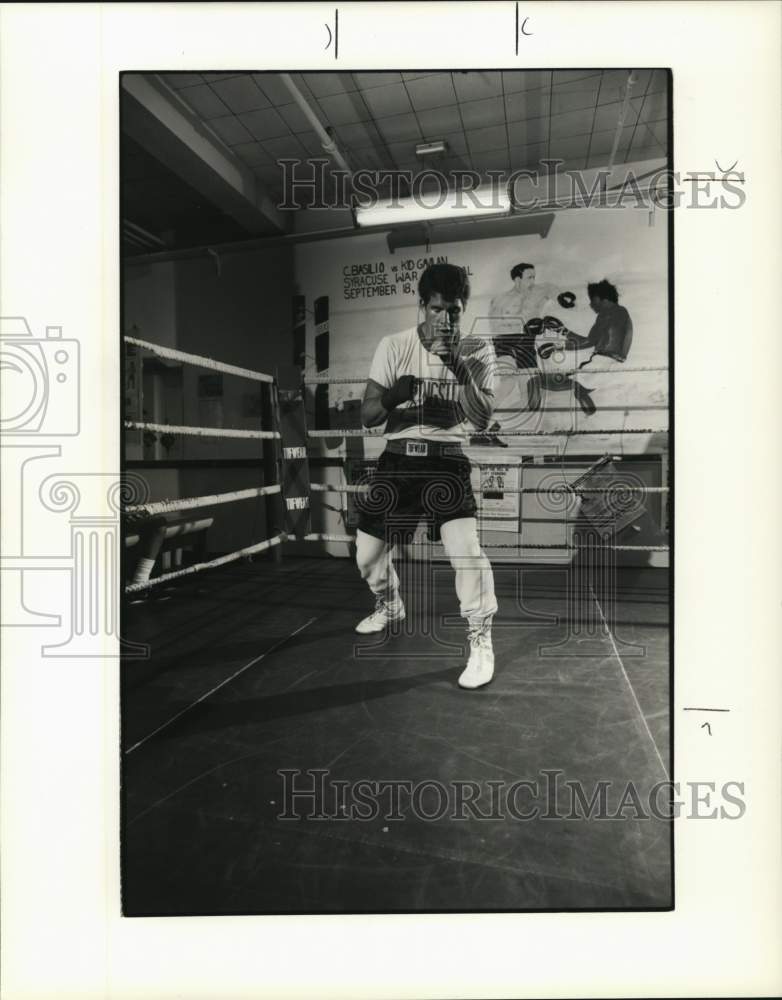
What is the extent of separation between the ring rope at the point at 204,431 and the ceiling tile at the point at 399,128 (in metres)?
0.63

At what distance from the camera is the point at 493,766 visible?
1.02m

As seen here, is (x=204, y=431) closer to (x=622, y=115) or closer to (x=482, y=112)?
(x=482, y=112)

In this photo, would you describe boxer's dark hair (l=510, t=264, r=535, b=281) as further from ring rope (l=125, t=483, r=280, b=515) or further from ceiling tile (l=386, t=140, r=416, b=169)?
ring rope (l=125, t=483, r=280, b=515)

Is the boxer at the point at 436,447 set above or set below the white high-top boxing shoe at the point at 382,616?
above

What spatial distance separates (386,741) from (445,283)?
925mm

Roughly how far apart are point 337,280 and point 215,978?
1.39 m

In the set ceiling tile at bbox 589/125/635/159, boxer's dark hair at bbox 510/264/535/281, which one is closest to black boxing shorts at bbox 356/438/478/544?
boxer's dark hair at bbox 510/264/535/281

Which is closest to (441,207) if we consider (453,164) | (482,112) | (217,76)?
(453,164)

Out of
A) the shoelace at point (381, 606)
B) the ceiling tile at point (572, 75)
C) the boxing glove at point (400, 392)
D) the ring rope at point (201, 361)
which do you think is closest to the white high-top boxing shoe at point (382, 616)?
the shoelace at point (381, 606)

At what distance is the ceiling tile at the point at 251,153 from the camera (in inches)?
39.7

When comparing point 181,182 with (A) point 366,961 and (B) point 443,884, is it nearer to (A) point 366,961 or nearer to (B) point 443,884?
(B) point 443,884

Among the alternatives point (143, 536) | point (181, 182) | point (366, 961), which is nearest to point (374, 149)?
point (181, 182)

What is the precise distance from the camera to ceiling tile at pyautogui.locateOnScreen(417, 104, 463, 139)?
0.98 m

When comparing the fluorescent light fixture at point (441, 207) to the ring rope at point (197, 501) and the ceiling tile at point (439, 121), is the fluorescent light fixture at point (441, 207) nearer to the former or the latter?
the ceiling tile at point (439, 121)
